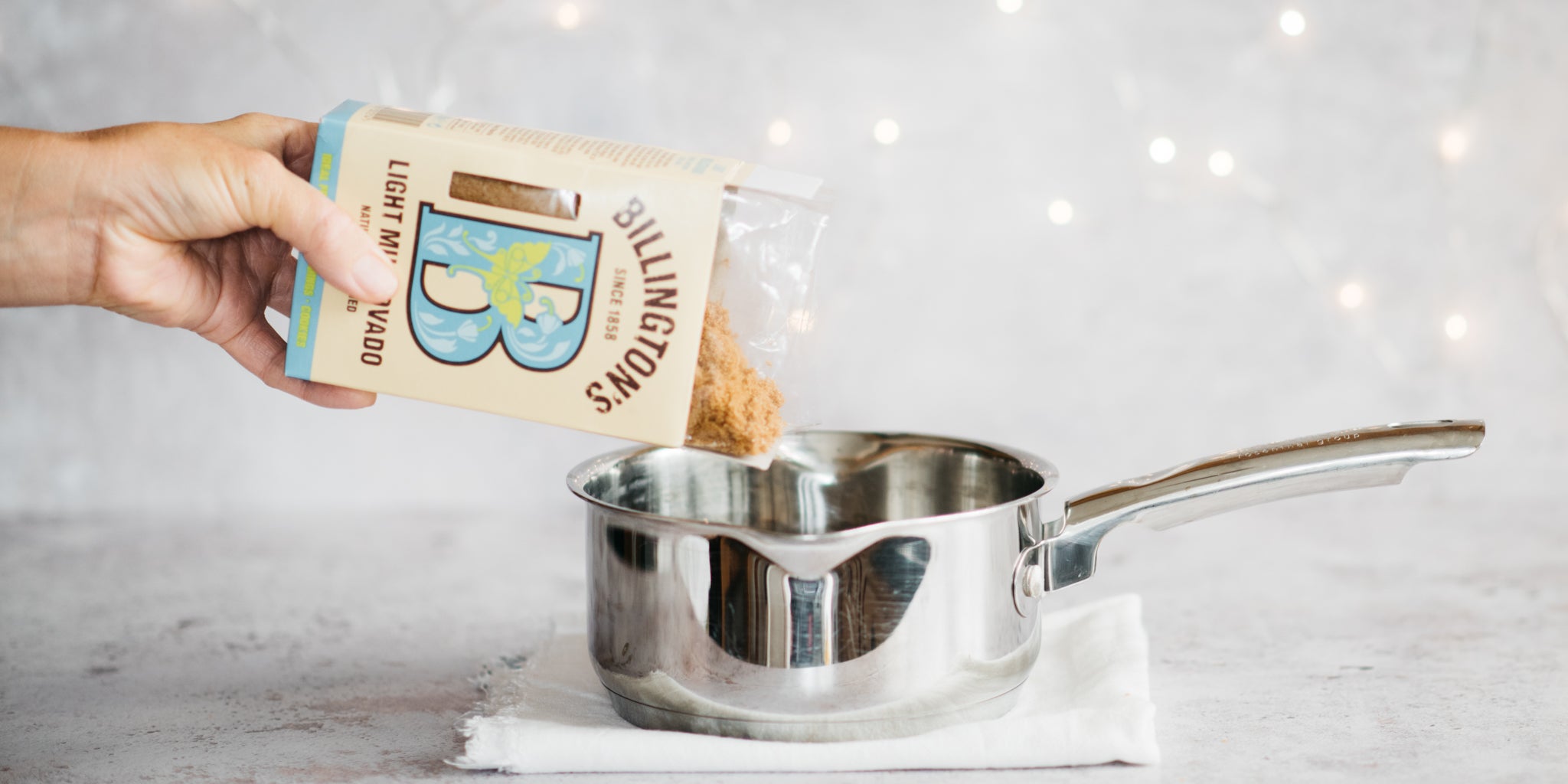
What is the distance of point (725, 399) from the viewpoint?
2.43 ft

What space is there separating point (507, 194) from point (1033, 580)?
1.30 feet

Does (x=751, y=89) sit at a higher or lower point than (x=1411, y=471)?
higher

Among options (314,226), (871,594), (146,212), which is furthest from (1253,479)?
(146,212)

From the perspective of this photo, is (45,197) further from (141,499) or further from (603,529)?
(141,499)

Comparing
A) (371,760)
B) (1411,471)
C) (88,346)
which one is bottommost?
(371,760)

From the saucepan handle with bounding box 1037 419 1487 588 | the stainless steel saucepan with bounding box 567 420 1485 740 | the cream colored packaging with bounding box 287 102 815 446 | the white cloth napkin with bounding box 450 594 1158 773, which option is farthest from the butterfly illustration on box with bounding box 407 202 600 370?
the saucepan handle with bounding box 1037 419 1487 588

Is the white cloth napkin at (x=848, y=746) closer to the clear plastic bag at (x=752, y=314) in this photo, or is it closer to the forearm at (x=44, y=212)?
the clear plastic bag at (x=752, y=314)

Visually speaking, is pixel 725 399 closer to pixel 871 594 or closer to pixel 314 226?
pixel 871 594

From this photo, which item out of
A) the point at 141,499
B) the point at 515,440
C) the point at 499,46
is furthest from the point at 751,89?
the point at 141,499

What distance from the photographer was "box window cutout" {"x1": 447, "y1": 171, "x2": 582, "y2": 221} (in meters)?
0.70

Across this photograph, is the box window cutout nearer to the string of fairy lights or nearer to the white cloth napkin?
the white cloth napkin

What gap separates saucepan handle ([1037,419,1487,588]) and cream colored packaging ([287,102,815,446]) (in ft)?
0.89

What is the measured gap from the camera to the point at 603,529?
2.50 ft

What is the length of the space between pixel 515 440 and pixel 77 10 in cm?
74
